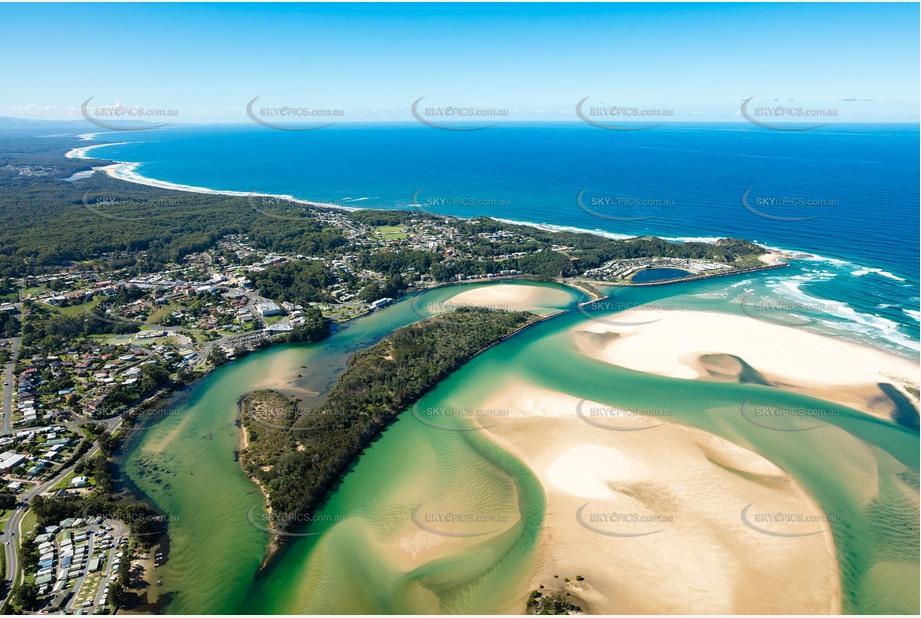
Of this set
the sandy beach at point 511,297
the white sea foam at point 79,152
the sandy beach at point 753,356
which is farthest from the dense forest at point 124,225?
the white sea foam at point 79,152

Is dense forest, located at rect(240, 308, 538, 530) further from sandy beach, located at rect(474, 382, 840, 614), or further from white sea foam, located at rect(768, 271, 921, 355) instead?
white sea foam, located at rect(768, 271, 921, 355)

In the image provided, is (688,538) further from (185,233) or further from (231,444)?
(185,233)

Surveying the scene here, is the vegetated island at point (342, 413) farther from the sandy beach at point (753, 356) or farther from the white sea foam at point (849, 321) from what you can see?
the white sea foam at point (849, 321)

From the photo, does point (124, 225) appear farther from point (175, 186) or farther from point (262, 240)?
point (175, 186)

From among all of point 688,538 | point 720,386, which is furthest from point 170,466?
point 720,386

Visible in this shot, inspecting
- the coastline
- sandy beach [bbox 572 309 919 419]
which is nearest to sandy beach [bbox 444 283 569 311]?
sandy beach [bbox 572 309 919 419]

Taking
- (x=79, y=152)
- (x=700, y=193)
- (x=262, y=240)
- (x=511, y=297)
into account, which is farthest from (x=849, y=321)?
(x=79, y=152)
